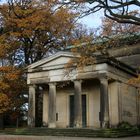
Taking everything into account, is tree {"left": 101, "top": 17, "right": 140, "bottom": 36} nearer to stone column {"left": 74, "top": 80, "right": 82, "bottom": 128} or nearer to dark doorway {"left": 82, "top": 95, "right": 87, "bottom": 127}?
stone column {"left": 74, "top": 80, "right": 82, "bottom": 128}

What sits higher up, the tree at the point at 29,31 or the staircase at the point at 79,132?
the tree at the point at 29,31

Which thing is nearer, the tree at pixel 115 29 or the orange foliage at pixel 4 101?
the tree at pixel 115 29

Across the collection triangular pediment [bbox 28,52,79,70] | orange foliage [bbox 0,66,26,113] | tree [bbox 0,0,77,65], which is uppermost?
tree [bbox 0,0,77,65]

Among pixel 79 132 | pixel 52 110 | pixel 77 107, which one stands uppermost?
pixel 77 107

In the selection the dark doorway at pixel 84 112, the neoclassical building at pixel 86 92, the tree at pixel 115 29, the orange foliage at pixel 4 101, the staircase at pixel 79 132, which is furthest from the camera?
the orange foliage at pixel 4 101

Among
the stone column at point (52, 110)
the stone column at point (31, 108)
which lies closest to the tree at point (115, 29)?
the stone column at point (52, 110)

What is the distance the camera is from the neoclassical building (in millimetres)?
29062

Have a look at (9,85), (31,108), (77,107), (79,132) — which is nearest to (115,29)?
(79,132)

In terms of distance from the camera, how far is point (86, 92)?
33250mm

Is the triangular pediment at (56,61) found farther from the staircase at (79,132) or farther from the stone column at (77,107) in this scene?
the staircase at (79,132)

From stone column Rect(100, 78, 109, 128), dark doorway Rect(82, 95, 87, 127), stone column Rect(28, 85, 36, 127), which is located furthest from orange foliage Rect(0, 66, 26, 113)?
stone column Rect(100, 78, 109, 128)

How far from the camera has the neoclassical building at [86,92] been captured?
2906 cm

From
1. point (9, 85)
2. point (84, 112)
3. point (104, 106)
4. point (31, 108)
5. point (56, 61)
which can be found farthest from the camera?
point (9, 85)

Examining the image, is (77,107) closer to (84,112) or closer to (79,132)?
(84,112)
